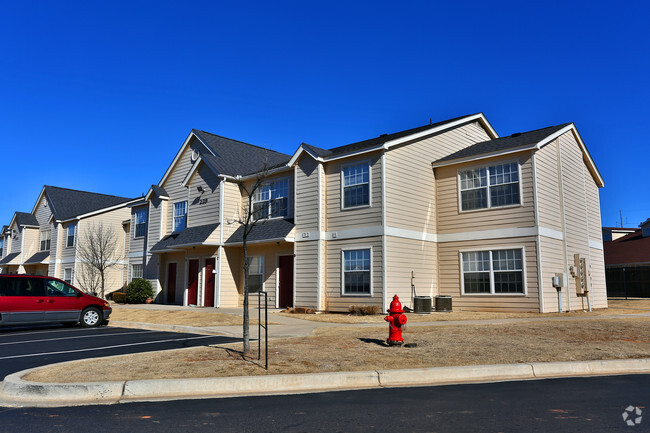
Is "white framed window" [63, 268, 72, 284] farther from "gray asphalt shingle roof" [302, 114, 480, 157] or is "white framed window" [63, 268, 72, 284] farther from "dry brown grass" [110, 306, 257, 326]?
"gray asphalt shingle roof" [302, 114, 480, 157]

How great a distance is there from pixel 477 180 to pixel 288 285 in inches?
344

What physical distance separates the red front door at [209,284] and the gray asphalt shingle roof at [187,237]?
4.44ft

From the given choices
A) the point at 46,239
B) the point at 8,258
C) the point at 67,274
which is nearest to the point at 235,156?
Answer: the point at 67,274

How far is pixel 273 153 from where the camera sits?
29812 millimetres

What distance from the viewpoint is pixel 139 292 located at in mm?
26938

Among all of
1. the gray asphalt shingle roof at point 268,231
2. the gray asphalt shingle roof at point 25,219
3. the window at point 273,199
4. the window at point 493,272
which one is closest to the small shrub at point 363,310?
the window at point 493,272

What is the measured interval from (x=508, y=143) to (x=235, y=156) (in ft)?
45.3

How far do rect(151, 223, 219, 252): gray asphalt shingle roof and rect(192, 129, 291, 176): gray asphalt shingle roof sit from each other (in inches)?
110

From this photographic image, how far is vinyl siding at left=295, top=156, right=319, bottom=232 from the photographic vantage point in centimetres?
2066

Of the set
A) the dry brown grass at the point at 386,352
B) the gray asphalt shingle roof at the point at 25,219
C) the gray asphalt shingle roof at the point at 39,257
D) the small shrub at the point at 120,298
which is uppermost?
the gray asphalt shingle roof at the point at 25,219

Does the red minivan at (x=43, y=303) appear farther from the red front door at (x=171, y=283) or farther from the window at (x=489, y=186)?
the window at (x=489, y=186)

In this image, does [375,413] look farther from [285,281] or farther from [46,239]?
[46,239]

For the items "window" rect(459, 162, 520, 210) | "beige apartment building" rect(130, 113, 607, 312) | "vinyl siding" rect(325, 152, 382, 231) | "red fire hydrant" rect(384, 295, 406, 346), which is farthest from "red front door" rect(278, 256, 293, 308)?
"red fire hydrant" rect(384, 295, 406, 346)

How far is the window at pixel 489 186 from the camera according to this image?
62.9 ft
